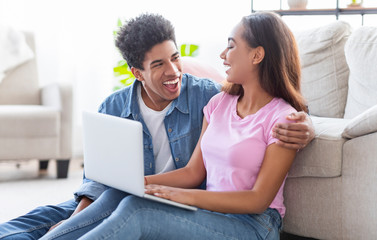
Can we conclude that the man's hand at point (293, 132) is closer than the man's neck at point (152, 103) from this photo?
Yes

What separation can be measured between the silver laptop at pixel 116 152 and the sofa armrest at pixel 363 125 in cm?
65

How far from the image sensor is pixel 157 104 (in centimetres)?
206

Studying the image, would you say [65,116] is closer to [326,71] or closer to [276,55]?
[326,71]

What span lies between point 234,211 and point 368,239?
0.55 m

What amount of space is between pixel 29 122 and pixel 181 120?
1835 mm

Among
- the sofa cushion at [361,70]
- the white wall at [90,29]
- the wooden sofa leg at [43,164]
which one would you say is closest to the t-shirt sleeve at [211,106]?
the sofa cushion at [361,70]

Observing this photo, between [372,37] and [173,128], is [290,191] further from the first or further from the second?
[372,37]

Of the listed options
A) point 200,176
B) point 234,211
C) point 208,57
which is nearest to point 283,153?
point 234,211

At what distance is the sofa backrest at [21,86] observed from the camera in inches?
156

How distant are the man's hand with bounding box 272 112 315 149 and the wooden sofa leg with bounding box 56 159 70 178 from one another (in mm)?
2352

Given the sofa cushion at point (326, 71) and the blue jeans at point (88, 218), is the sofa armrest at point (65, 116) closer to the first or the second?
the sofa cushion at point (326, 71)

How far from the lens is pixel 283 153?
5.33 ft

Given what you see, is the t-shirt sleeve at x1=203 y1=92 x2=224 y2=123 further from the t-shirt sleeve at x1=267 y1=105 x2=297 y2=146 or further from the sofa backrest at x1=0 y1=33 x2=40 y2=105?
the sofa backrest at x1=0 y1=33 x2=40 y2=105

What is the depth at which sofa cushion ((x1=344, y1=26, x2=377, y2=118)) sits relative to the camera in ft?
8.32
